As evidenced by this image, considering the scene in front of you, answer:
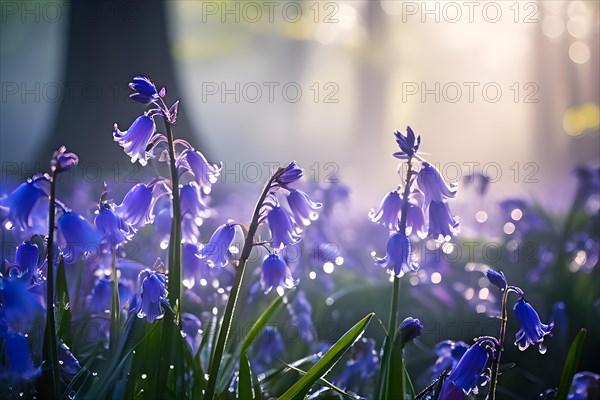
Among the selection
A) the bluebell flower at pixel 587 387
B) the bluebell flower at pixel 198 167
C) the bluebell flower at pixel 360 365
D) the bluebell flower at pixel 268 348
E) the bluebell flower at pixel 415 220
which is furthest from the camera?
the bluebell flower at pixel 268 348

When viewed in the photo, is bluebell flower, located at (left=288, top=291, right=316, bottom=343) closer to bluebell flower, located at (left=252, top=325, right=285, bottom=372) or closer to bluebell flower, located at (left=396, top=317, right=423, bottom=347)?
bluebell flower, located at (left=252, top=325, right=285, bottom=372)

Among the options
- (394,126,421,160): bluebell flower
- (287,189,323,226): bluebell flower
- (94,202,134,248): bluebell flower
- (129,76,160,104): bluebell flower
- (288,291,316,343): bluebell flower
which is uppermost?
(129,76,160,104): bluebell flower

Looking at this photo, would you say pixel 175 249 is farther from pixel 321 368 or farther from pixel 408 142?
pixel 408 142

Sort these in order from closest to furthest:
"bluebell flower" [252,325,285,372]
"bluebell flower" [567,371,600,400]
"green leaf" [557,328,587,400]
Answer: "green leaf" [557,328,587,400] < "bluebell flower" [567,371,600,400] < "bluebell flower" [252,325,285,372]

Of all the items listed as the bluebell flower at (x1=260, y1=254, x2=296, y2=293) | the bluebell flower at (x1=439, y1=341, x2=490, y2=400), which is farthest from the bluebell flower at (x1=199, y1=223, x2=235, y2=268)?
the bluebell flower at (x1=439, y1=341, x2=490, y2=400)

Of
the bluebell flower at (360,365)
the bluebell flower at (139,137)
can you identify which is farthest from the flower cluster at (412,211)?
the bluebell flower at (139,137)

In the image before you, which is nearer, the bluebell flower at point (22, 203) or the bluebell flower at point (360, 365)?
the bluebell flower at point (22, 203)

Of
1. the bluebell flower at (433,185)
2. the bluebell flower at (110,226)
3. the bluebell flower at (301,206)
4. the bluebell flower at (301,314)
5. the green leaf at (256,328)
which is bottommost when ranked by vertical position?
the bluebell flower at (301,314)

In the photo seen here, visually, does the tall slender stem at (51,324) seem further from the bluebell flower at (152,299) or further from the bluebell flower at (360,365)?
the bluebell flower at (360,365)
